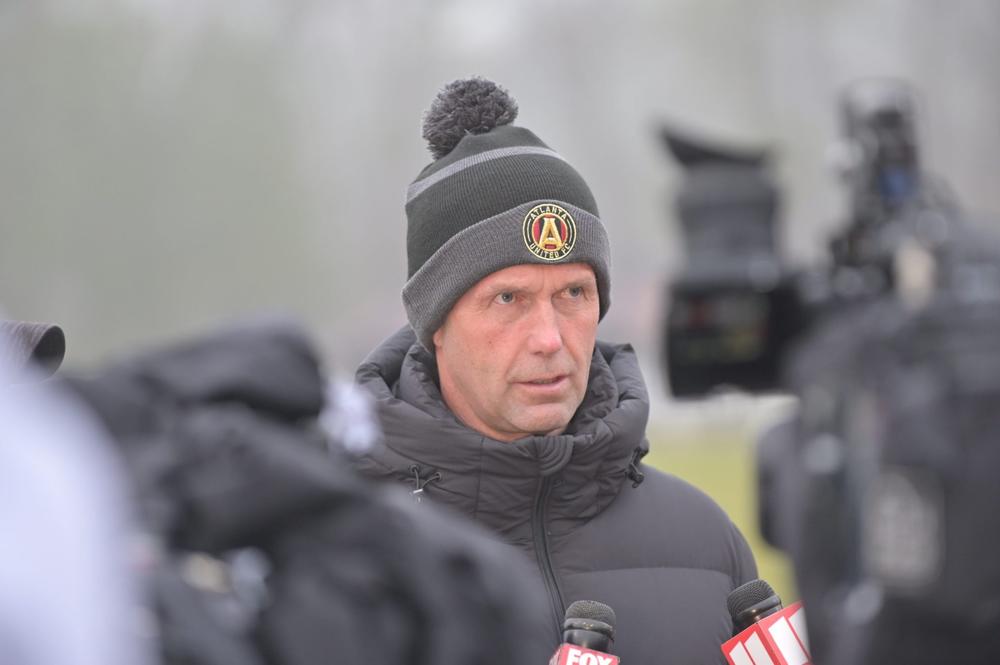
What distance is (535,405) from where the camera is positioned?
5.92 ft

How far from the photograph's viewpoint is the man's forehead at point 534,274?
1805 millimetres

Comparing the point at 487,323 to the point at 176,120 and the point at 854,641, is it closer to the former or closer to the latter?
the point at 854,641

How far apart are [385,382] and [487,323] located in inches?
6.8

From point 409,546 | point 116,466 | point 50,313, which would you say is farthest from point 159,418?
point 50,313

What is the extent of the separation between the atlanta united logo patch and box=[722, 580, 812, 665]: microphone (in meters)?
0.47

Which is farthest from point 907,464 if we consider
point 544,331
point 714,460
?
point 714,460

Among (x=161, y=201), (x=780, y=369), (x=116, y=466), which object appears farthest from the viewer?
(x=161, y=201)

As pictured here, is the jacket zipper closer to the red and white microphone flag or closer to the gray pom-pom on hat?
the red and white microphone flag

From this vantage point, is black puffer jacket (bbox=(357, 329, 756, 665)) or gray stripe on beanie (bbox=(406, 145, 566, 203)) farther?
gray stripe on beanie (bbox=(406, 145, 566, 203))

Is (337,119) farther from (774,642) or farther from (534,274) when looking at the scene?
(774,642)

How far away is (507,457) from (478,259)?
246 millimetres

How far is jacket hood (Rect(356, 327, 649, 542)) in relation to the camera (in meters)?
1.74

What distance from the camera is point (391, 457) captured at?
5.87 ft

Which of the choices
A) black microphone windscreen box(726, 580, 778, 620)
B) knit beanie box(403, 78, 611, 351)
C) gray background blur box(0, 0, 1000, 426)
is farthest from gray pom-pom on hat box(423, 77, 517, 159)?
gray background blur box(0, 0, 1000, 426)
